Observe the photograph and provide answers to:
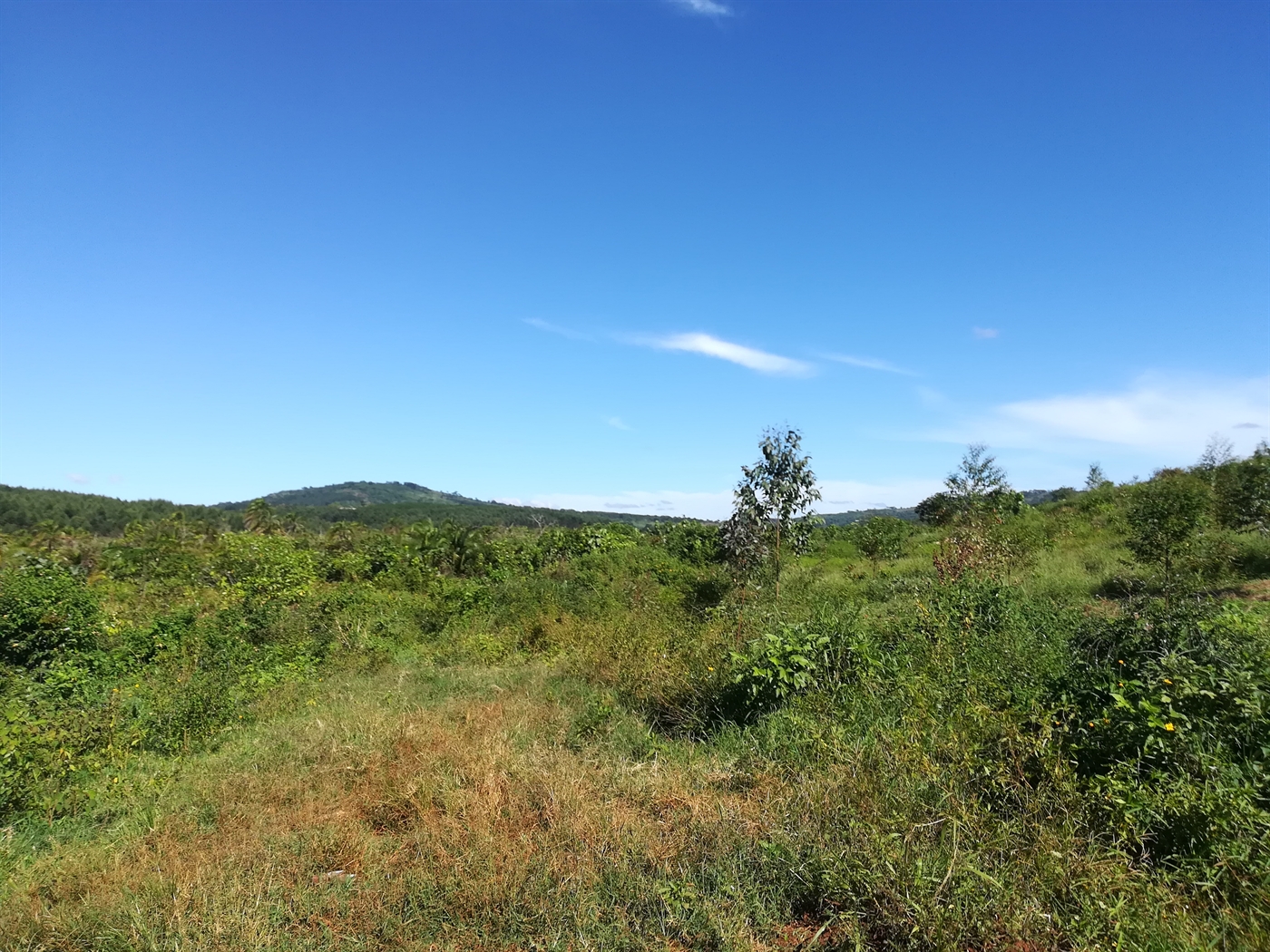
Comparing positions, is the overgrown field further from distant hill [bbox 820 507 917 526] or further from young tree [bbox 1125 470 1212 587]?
distant hill [bbox 820 507 917 526]

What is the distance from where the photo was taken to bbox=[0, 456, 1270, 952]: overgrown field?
322 cm

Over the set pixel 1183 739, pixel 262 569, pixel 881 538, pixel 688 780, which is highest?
pixel 881 538

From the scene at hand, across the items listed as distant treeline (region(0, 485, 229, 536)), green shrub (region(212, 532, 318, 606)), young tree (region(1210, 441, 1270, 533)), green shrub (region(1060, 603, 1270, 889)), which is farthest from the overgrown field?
distant treeline (region(0, 485, 229, 536))

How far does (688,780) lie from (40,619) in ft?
33.6

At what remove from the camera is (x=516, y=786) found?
4.87m

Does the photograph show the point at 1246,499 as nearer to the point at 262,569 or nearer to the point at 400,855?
the point at 400,855

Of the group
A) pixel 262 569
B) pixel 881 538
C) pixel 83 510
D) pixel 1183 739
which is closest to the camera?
pixel 1183 739

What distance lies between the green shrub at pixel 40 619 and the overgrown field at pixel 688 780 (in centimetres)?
5

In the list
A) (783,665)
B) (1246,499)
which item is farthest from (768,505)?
(1246,499)

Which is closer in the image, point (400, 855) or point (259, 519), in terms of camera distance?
point (400, 855)

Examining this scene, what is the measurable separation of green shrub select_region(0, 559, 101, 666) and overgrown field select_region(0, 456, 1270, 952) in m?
0.05

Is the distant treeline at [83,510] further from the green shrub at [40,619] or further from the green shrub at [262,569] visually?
the green shrub at [40,619]

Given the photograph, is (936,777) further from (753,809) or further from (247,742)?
(247,742)

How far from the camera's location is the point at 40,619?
968cm
